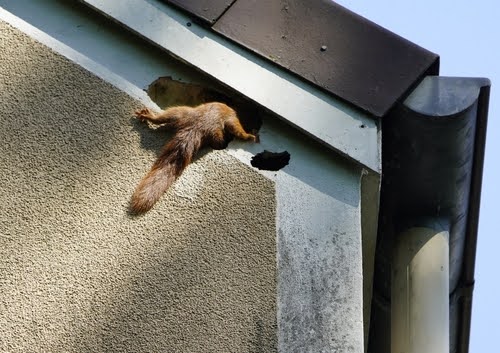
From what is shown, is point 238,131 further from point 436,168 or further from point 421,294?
point 421,294

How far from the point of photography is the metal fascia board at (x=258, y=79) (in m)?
3.38

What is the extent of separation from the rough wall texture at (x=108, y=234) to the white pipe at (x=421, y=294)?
2.35 feet

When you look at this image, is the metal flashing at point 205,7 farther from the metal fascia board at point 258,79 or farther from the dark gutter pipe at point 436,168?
the dark gutter pipe at point 436,168

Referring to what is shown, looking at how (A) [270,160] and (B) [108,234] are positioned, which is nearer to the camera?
(B) [108,234]

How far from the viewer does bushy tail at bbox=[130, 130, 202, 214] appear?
322 cm

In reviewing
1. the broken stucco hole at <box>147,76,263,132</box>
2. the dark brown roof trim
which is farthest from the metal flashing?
the broken stucco hole at <box>147,76,263,132</box>

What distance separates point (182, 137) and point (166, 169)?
12 centimetres

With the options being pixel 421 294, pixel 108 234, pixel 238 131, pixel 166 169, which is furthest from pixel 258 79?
pixel 421 294

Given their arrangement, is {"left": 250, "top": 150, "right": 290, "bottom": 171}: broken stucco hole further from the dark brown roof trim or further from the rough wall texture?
the dark brown roof trim

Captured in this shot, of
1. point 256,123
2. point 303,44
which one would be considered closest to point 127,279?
point 256,123

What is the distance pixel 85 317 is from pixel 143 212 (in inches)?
13.2

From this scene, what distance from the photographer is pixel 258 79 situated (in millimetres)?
3449

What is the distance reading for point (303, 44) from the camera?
351 cm

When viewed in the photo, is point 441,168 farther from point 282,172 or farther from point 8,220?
point 8,220
